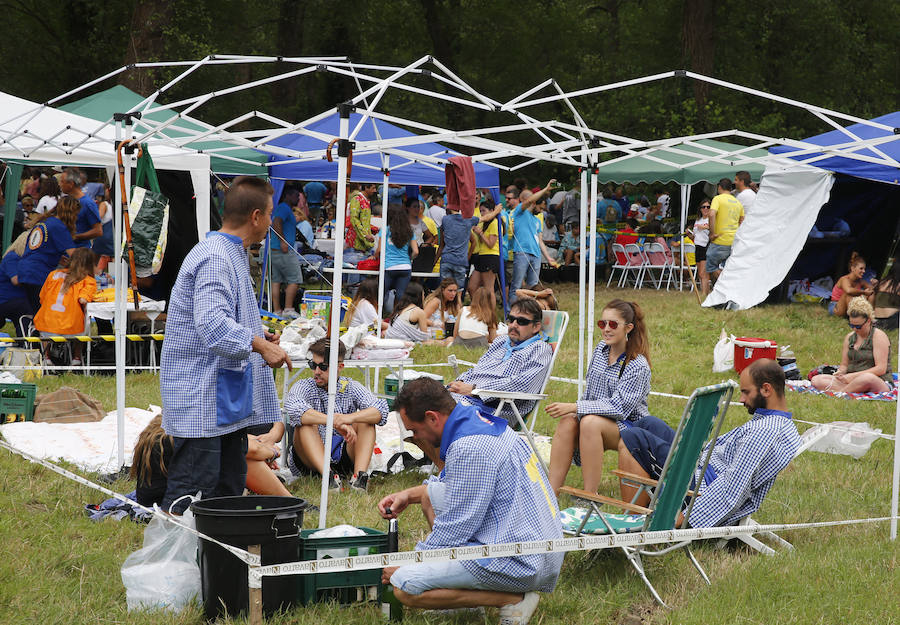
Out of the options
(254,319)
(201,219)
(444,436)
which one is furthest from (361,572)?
(201,219)

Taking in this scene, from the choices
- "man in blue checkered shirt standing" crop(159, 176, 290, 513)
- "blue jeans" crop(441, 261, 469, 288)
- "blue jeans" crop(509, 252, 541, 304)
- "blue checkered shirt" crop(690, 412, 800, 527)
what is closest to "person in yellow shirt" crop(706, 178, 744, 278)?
"blue jeans" crop(509, 252, 541, 304)

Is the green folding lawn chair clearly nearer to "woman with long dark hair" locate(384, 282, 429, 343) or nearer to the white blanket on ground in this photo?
the white blanket on ground

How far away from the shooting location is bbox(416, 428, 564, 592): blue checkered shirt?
3.59 m

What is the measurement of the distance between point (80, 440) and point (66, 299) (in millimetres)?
2800

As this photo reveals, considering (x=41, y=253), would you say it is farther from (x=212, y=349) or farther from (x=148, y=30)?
(x=148, y=30)

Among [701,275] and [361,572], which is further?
[701,275]

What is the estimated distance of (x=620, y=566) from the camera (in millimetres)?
4625

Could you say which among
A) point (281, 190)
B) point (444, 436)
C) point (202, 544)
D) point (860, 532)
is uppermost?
point (281, 190)

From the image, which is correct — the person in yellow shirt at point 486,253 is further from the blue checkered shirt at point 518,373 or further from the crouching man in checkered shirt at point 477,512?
the crouching man in checkered shirt at point 477,512

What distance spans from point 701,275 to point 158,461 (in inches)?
489

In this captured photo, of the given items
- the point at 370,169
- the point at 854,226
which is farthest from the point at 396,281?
the point at 854,226

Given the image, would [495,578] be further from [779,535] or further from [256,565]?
[779,535]

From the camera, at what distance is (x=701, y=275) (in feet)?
52.2

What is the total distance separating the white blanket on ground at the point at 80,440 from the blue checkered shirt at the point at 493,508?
3.41 m
